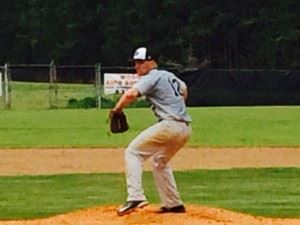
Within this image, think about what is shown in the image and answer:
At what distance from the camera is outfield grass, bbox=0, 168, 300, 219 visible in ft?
42.1

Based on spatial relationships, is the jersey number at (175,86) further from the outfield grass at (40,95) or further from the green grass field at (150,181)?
the outfield grass at (40,95)

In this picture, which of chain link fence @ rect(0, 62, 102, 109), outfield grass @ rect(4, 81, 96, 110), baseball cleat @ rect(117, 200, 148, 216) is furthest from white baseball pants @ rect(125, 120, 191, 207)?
outfield grass @ rect(4, 81, 96, 110)

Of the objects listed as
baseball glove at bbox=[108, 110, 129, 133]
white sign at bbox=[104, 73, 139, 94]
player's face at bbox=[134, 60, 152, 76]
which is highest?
player's face at bbox=[134, 60, 152, 76]

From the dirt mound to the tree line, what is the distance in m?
49.2

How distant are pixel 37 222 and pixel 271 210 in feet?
10.2

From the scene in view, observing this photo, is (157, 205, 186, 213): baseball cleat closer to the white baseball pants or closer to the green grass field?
the white baseball pants

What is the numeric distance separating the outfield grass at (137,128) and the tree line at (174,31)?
23.1 meters

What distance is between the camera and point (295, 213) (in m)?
12.1

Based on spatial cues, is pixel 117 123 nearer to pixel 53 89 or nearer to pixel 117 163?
pixel 117 163

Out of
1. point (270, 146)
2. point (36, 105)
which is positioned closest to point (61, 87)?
point (36, 105)

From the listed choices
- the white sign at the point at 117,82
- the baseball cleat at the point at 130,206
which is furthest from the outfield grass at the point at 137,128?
the baseball cleat at the point at 130,206

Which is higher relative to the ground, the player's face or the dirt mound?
the player's face

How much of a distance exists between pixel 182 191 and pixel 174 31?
50.0 metres

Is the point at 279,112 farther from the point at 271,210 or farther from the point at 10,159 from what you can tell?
the point at 271,210
